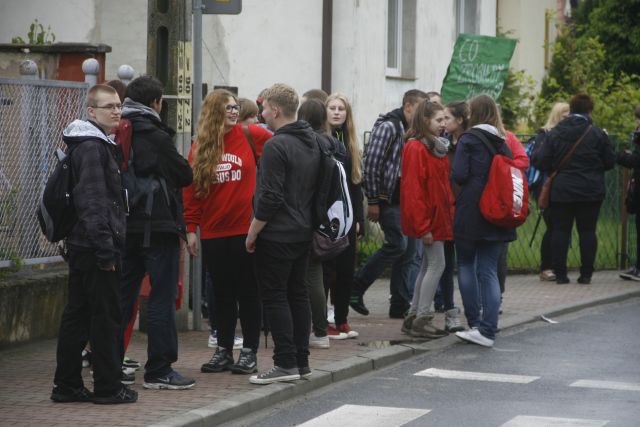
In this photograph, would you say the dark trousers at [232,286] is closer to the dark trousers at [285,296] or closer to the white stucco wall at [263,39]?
the dark trousers at [285,296]

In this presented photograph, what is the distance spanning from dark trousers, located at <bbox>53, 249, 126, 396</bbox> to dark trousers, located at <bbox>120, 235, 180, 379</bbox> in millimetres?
407

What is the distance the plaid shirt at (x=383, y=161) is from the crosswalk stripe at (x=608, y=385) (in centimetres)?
300

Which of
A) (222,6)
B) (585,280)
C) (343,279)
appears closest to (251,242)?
(343,279)

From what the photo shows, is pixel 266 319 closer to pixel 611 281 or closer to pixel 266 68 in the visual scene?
pixel 611 281

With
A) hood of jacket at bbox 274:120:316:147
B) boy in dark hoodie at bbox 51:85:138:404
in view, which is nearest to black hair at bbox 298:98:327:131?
hood of jacket at bbox 274:120:316:147

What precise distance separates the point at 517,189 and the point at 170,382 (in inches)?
132

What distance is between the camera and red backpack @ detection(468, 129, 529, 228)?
10.2 metres

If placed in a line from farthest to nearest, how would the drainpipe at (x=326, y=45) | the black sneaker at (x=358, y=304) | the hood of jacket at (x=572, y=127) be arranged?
the drainpipe at (x=326, y=45)
the hood of jacket at (x=572, y=127)
the black sneaker at (x=358, y=304)

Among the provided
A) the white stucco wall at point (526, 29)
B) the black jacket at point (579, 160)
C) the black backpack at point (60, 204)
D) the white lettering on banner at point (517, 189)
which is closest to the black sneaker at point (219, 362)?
the black backpack at point (60, 204)

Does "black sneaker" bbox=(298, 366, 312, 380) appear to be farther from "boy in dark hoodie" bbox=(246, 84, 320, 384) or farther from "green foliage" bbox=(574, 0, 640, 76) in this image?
"green foliage" bbox=(574, 0, 640, 76)

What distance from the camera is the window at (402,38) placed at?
21.5 meters

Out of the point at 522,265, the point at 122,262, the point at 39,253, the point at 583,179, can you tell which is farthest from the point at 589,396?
the point at 522,265

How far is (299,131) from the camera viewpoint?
28.0ft

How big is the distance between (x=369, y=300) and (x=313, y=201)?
5.03m
